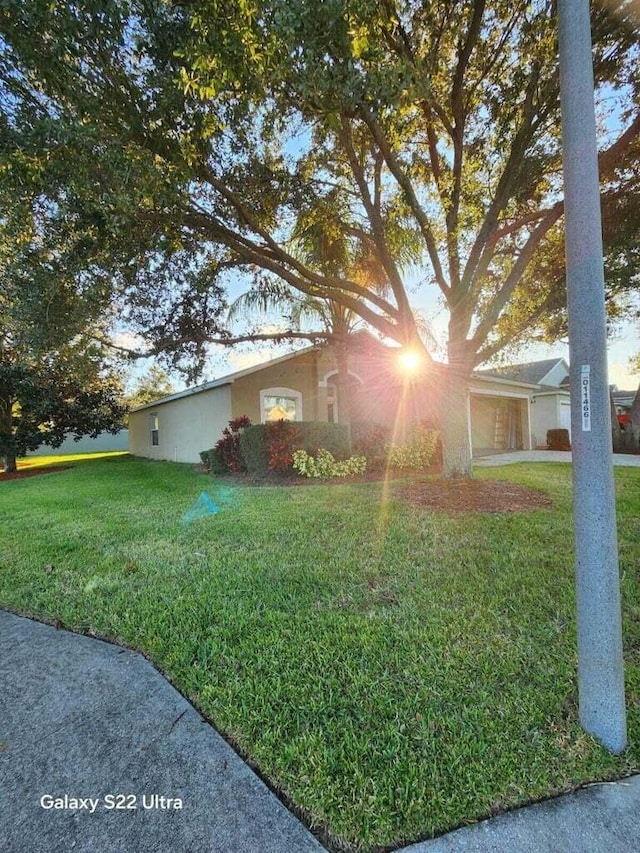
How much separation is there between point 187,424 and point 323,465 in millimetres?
8132

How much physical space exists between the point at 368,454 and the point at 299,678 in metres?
9.05

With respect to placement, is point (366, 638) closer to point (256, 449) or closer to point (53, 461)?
point (256, 449)

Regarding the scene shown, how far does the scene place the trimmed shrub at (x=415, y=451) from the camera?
1120 cm

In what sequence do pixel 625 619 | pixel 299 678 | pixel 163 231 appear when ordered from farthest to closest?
pixel 163 231 → pixel 625 619 → pixel 299 678

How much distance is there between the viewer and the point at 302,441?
10328mm

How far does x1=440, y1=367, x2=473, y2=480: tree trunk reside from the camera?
25.8ft

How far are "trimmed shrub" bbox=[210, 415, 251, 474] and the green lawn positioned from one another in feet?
17.0

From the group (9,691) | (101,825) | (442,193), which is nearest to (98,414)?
(442,193)

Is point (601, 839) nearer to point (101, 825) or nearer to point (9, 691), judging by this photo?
point (101, 825)

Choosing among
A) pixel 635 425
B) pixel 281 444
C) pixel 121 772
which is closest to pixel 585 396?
pixel 121 772

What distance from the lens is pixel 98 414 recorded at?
17203 mm

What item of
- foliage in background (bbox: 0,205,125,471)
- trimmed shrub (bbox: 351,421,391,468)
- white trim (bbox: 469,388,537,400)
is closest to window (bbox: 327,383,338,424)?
trimmed shrub (bbox: 351,421,391,468)

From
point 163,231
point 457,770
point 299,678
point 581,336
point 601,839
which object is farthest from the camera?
point 163,231

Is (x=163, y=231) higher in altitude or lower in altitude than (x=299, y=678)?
higher
